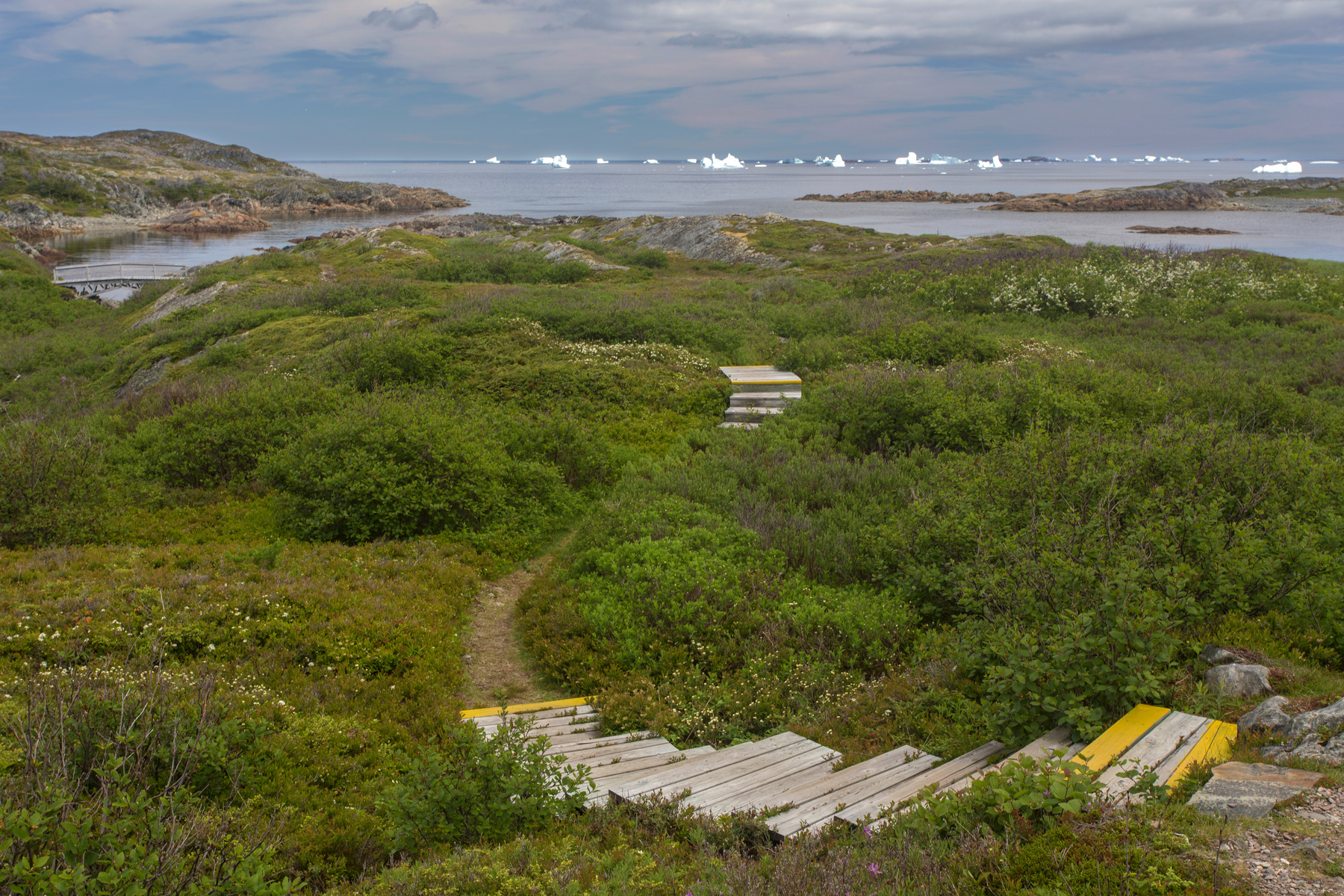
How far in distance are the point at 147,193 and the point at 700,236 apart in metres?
110

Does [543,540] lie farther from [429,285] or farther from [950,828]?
[429,285]

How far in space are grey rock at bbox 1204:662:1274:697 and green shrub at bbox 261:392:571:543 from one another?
322 inches

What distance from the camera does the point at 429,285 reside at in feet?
91.6

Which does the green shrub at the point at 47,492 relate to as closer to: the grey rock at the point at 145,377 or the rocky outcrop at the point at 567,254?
the grey rock at the point at 145,377

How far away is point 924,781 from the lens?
473 centimetres

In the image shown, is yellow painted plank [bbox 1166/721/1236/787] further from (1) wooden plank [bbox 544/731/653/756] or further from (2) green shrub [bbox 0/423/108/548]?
(2) green shrub [bbox 0/423/108/548]

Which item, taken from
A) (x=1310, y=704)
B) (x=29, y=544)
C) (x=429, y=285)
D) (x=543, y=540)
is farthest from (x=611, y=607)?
(x=429, y=285)

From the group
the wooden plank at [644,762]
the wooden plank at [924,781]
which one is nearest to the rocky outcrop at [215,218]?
the wooden plank at [644,762]

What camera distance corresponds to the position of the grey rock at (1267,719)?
4.48 meters

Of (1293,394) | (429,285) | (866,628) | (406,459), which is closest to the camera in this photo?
(866,628)

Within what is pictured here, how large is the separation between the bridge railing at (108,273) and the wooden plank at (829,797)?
4977 cm

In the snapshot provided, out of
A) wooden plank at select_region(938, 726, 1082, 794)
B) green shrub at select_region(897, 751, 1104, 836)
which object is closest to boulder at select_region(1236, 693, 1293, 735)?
wooden plank at select_region(938, 726, 1082, 794)

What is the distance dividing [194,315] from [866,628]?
29.6 metres

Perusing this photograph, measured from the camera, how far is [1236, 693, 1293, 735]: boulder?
4.48 metres
